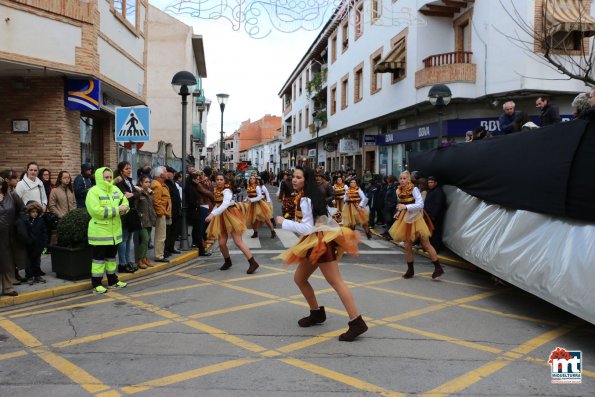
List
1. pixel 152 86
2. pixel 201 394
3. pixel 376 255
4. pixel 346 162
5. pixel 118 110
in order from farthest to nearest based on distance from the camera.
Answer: pixel 152 86
pixel 346 162
pixel 376 255
pixel 118 110
pixel 201 394

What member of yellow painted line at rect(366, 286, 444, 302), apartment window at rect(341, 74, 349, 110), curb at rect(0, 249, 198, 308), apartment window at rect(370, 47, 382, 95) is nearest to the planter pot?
curb at rect(0, 249, 198, 308)

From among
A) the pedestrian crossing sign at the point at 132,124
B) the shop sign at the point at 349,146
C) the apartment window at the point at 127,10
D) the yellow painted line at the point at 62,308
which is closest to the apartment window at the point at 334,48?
the shop sign at the point at 349,146

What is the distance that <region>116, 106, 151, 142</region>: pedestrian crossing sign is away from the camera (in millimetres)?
9883

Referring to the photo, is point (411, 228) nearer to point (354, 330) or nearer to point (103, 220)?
point (354, 330)

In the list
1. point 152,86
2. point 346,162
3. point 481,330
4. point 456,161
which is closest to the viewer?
Answer: point 481,330

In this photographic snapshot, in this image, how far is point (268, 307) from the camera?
256 inches

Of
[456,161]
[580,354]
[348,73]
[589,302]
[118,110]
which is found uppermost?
[348,73]

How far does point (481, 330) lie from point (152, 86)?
35.4 m

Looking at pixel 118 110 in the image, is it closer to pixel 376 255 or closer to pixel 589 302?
pixel 376 255

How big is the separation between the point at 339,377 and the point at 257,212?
911 centimetres

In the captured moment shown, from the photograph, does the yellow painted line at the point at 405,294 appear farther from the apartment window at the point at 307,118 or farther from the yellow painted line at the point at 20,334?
the apartment window at the point at 307,118

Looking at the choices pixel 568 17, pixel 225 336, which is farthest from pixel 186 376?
pixel 568 17

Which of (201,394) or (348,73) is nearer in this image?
(201,394)

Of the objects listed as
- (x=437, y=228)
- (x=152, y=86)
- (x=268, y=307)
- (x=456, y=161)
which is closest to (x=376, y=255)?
(x=437, y=228)
